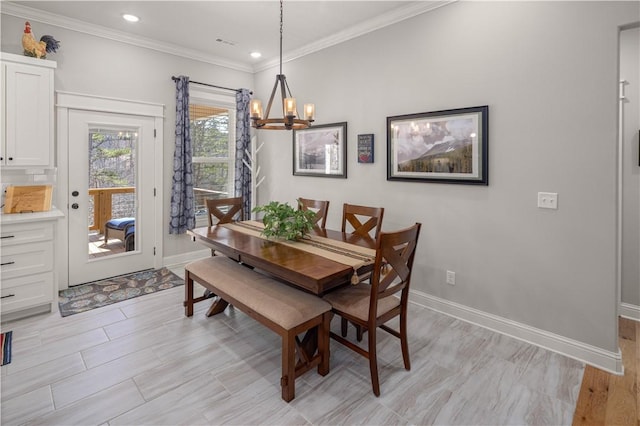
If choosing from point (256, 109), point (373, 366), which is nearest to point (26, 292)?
point (256, 109)

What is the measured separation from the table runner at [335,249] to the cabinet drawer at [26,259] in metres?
1.75

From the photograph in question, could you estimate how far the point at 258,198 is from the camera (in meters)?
5.49

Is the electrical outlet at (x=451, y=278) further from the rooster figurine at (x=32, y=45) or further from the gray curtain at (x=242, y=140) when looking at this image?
the rooster figurine at (x=32, y=45)

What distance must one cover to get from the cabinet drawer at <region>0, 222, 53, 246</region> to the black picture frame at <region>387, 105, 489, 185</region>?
3339 millimetres

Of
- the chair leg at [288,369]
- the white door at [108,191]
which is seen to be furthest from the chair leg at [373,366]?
the white door at [108,191]

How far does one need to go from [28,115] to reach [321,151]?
3023 mm

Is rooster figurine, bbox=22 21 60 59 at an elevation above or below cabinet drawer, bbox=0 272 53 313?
above

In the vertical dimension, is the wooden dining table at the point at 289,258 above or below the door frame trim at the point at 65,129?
below

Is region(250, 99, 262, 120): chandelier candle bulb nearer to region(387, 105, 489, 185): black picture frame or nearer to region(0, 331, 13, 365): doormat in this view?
region(387, 105, 489, 185): black picture frame

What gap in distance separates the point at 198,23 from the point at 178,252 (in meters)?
2.95

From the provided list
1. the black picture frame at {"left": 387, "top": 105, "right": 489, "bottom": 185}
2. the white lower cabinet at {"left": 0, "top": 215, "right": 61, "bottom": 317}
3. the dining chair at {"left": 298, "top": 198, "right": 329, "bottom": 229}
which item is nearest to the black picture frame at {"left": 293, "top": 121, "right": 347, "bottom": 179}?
the dining chair at {"left": 298, "top": 198, "right": 329, "bottom": 229}

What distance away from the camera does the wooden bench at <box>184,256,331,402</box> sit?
2.08 meters

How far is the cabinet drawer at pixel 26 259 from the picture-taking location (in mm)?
2943

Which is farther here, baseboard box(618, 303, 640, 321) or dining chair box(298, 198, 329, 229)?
dining chair box(298, 198, 329, 229)
